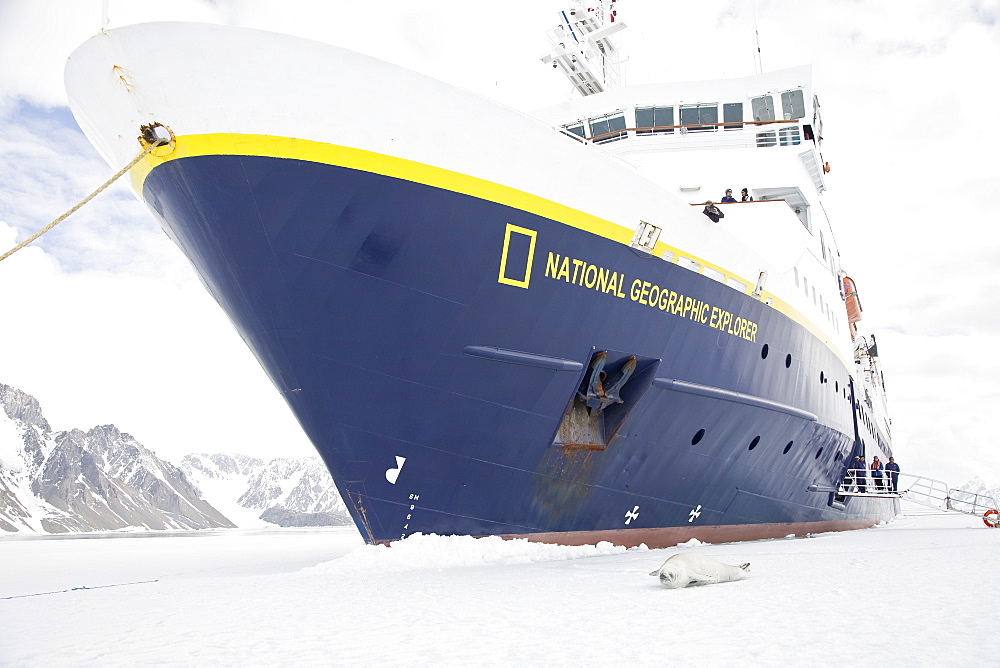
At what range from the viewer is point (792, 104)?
15.4m

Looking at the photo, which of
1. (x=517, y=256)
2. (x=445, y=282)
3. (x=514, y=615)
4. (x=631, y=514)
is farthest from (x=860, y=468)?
(x=514, y=615)

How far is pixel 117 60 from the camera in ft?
20.5

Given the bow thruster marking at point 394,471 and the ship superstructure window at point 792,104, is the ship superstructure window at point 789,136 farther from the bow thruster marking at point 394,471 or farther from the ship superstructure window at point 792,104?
the bow thruster marking at point 394,471

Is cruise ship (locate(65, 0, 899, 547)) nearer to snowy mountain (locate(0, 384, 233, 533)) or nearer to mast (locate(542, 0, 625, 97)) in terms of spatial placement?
mast (locate(542, 0, 625, 97))

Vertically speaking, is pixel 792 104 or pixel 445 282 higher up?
pixel 792 104

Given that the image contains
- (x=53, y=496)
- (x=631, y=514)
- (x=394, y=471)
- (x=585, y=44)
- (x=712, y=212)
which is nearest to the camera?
(x=394, y=471)

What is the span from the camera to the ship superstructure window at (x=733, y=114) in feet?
49.4

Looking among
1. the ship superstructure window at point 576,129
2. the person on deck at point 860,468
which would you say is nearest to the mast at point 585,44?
the ship superstructure window at point 576,129

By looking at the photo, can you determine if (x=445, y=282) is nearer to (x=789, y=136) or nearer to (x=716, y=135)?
(x=716, y=135)

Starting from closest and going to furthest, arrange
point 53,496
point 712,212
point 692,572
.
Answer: point 692,572 → point 712,212 → point 53,496

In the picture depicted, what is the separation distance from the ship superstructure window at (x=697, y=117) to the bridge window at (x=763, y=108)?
1114mm

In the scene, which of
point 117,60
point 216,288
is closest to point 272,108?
point 117,60

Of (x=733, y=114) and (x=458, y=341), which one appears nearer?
(x=458, y=341)

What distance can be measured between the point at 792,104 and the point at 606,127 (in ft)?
14.4
